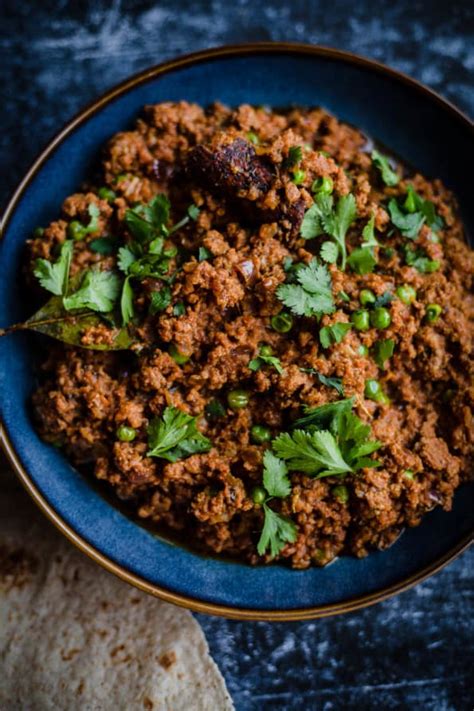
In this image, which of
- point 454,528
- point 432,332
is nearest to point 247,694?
point 454,528

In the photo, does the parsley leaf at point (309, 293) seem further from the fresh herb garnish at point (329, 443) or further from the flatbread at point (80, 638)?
the flatbread at point (80, 638)

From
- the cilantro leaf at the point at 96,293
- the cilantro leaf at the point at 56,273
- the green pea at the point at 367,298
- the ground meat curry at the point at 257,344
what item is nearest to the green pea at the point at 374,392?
the ground meat curry at the point at 257,344

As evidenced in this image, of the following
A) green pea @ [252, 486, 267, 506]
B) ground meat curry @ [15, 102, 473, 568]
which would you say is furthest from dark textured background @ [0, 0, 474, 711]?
green pea @ [252, 486, 267, 506]

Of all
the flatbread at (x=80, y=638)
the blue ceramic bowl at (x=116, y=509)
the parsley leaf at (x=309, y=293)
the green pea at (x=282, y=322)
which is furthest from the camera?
the flatbread at (x=80, y=638)

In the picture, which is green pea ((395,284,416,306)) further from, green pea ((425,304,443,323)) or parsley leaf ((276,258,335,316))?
parsley leaf ((276,258,335,316))

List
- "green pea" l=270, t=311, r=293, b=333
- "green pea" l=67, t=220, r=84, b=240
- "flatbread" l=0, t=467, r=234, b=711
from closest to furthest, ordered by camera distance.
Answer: "green pea" l=270, t=311, r=293, b=333 → "green pea" l=67, t=220, r=84, b=240 → "flatbread" l=0, t=467, r=234, b=711

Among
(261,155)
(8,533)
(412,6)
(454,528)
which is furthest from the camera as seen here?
(412,6)

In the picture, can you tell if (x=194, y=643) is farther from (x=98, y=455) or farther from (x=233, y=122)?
(x=233, y=122)
